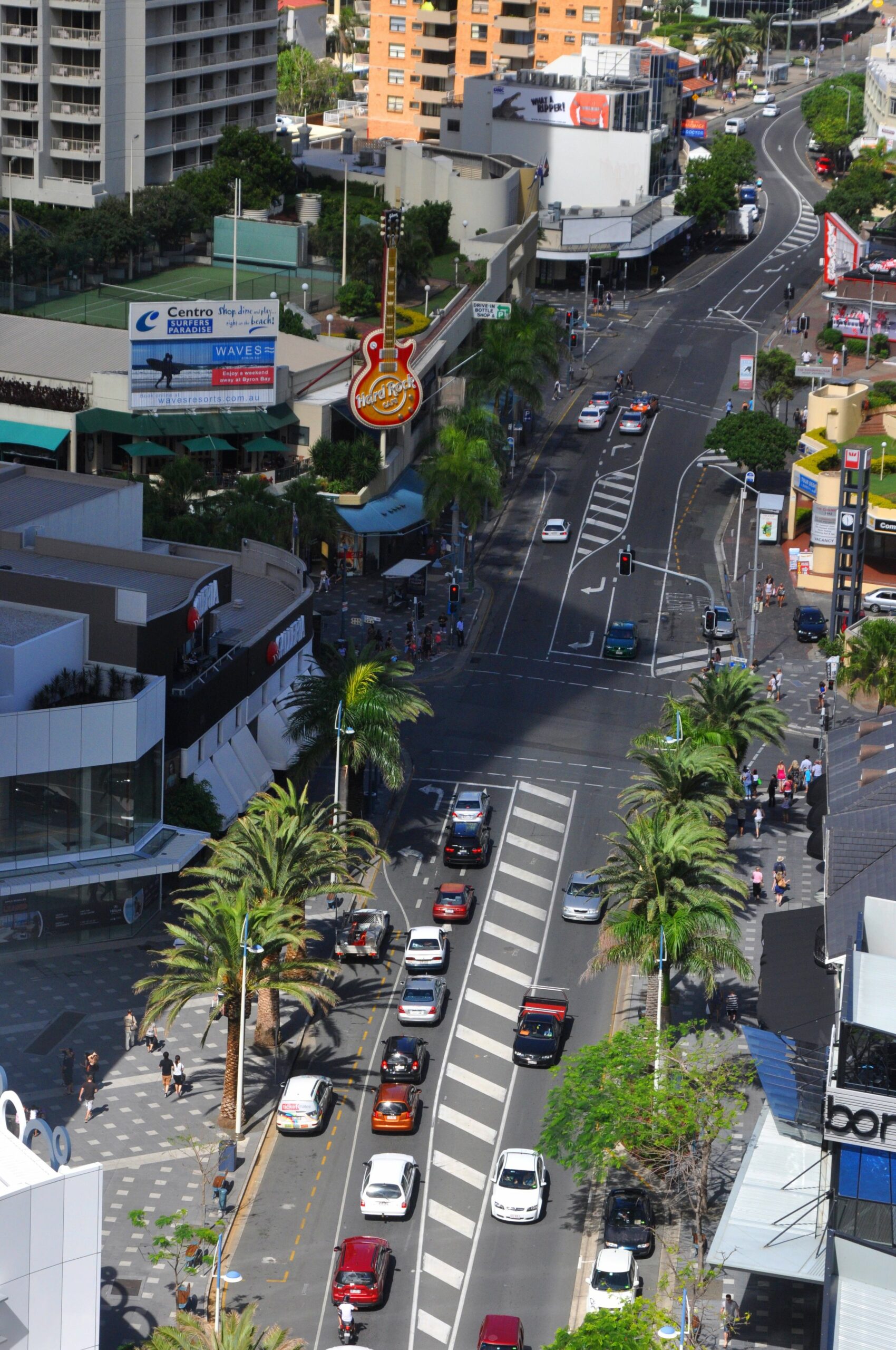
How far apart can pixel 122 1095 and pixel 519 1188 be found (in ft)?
45.2

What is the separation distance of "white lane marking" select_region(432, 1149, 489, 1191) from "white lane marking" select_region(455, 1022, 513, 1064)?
6.20m

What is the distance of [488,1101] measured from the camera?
67.4m

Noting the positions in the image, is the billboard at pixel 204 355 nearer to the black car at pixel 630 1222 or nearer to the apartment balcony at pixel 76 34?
the apartment balcony at pixel 76 34

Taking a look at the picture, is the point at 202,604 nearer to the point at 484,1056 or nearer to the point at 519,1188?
the point at 484,1056

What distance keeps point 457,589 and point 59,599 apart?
35.9 metres

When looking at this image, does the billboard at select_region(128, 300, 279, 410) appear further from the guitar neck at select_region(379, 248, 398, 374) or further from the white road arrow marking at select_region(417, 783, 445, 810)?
the white road arrow marking at select_region(417, 783, 445, 810)

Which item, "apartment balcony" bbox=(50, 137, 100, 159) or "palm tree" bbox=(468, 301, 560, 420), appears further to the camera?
"apartment balcony" bbox=(50, 137, 100, 159)

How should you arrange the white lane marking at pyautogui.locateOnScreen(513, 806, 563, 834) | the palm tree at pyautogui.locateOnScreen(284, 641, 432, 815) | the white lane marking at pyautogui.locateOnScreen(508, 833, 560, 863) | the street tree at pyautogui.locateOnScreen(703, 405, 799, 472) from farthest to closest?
the street tree at pyautogui.locateOnScreen(703, 405, 799, 472) → the white lane marking at pyautogui.locateOnScreen(513, 806, 563, 834) → the white lane marking at pyautogui.locateOnScreen(508, 833, 560, 863) → the palm tree at pyautogui.locateOnScreen(284, 641, 432, 815)

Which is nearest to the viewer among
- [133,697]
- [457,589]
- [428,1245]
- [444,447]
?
[428,1245]

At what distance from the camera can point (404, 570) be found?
367 feet

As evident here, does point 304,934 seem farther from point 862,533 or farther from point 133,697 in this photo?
point 862,533

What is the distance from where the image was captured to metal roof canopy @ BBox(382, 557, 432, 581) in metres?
111

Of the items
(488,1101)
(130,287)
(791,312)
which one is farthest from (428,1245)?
(791,312)

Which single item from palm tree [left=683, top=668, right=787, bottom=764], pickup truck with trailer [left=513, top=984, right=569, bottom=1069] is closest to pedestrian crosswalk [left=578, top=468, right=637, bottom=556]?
palm tree [left=683, top=668, right=787, bottom=764]
